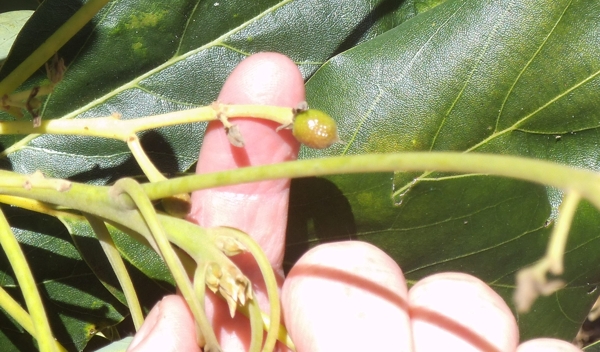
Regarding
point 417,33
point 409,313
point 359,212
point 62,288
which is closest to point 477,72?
point 417,33

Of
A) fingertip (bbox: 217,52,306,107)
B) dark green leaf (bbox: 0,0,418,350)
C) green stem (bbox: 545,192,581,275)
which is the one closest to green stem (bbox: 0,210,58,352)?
dark green leaf (bbox: 0,0,418,350)

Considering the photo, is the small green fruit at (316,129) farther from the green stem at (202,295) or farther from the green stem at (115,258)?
the green stem at (115,258)

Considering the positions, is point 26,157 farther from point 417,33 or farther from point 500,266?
point 500,266

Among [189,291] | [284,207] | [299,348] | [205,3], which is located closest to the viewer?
[189,291]

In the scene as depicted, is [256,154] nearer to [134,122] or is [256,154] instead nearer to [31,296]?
[134,122]

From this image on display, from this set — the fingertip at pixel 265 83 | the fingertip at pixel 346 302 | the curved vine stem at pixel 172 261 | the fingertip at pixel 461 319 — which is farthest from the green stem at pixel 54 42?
the fingertip at pixel 461 319

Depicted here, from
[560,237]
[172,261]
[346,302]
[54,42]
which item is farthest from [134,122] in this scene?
[560,237]
